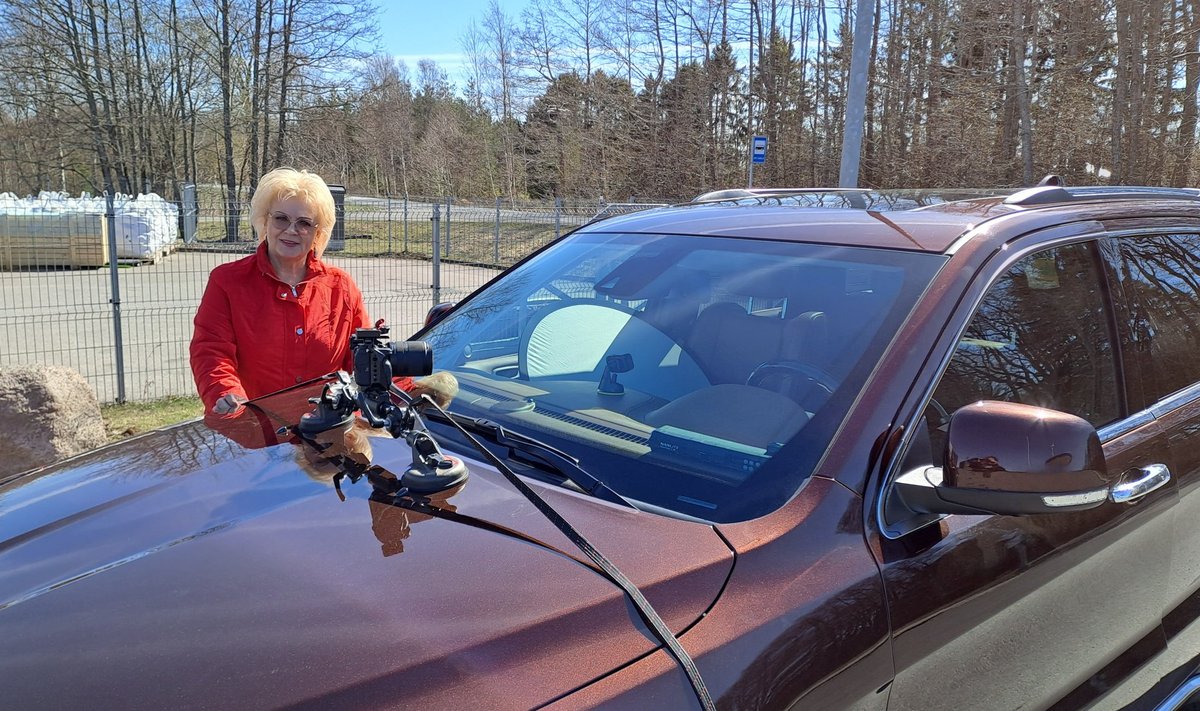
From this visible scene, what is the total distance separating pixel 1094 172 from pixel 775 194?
950 inches

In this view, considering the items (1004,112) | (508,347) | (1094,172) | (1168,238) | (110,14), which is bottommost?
(508,347)

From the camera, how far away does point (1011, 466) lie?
154 cm

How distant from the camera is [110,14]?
28438mm

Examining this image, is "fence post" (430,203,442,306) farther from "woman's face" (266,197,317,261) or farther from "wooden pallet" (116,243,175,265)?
"woman's face" (266,197,317,261)

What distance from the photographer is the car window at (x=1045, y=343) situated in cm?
196

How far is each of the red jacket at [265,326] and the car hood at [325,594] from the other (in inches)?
54.9

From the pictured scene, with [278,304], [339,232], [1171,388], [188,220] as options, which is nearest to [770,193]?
[1171,388]

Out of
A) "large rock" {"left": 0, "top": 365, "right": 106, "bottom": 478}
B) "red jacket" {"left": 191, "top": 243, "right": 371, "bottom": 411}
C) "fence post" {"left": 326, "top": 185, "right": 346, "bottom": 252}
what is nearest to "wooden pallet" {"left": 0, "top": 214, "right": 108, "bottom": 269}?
"fence post" {"left": 326, "top": 185, "right": 346, "bottom": 252}

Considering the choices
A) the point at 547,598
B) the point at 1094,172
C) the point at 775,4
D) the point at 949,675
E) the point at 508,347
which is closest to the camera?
the point at 547,598

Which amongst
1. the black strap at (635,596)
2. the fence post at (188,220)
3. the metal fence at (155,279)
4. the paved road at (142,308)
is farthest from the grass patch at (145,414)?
the black strap at (635,596)

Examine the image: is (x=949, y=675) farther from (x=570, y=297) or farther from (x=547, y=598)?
(x=570, y=297)

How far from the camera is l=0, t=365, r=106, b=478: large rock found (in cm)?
538

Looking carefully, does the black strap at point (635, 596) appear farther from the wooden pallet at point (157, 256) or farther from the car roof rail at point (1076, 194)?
the wooden pallet at point (157, 256)

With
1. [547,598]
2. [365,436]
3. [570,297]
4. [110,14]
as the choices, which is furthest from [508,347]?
[110,14]
